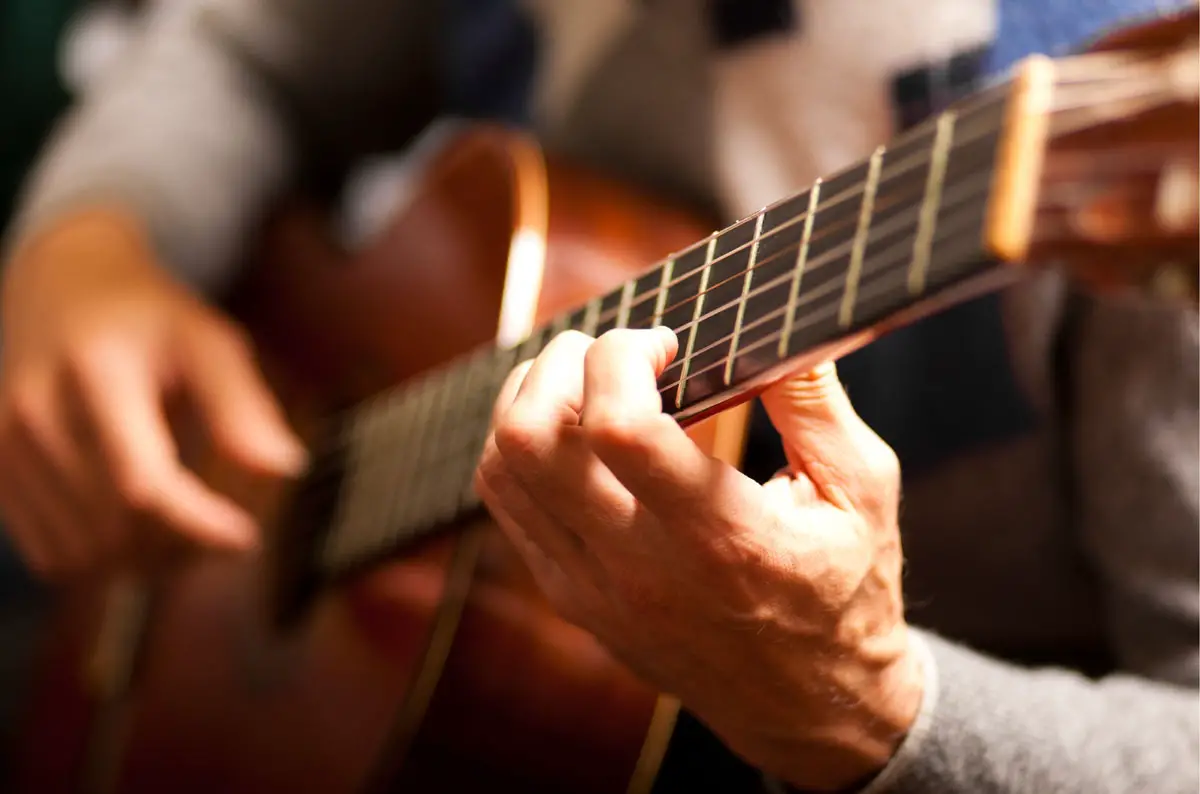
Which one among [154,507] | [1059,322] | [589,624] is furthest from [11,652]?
[1059,322]

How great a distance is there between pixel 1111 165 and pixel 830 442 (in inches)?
5.1

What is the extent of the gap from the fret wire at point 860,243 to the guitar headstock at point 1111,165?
0.05m

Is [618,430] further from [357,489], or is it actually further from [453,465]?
[357,489]

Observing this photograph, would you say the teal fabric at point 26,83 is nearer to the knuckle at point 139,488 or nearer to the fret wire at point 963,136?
the knuckle at point 139,488

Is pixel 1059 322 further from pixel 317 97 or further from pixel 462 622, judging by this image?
pixel 317 97

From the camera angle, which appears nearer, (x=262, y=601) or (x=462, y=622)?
(x=462, y=622)

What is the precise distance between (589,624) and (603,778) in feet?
0.57

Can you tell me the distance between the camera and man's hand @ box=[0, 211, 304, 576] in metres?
0.69

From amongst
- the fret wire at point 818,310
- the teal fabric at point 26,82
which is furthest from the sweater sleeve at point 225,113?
the fret wire at point 818,310

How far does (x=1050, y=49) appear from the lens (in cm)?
42

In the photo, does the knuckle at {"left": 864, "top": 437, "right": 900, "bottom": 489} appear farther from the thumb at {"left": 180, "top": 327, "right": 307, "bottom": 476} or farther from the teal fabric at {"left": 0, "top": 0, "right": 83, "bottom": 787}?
the teal fabric at {"left": 0, "top": 0, "right": 83, "bottom": 787}

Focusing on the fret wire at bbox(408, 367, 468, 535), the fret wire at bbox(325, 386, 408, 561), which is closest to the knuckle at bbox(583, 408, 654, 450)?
the fret wire at bbox(408, 367, 468, 535)

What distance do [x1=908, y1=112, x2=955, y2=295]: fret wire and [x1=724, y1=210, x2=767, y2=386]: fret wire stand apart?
65 mm

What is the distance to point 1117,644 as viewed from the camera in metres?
0.47
